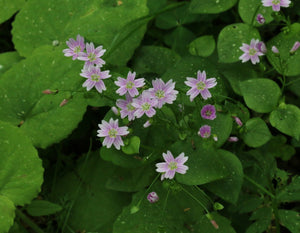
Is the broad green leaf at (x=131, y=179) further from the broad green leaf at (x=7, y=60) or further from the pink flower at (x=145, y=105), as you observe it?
the broad green leaf at (x=7, y=60)

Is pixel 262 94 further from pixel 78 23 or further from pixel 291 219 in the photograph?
pixel 78 23

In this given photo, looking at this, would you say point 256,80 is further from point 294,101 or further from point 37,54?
point 37,54

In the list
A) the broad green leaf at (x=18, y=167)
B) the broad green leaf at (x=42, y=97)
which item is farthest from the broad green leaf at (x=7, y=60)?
the broad green leaf at (x=18, y=167)

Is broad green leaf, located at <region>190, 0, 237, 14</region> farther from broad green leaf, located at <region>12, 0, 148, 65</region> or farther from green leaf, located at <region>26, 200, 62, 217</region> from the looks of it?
green leaf, located at <region>26, 200, 62, 217</region>

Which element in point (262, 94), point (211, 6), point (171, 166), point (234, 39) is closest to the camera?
point (171, 166)

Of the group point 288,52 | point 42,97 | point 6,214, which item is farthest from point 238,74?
point 6,214

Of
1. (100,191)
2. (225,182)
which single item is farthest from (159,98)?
(100,191)
